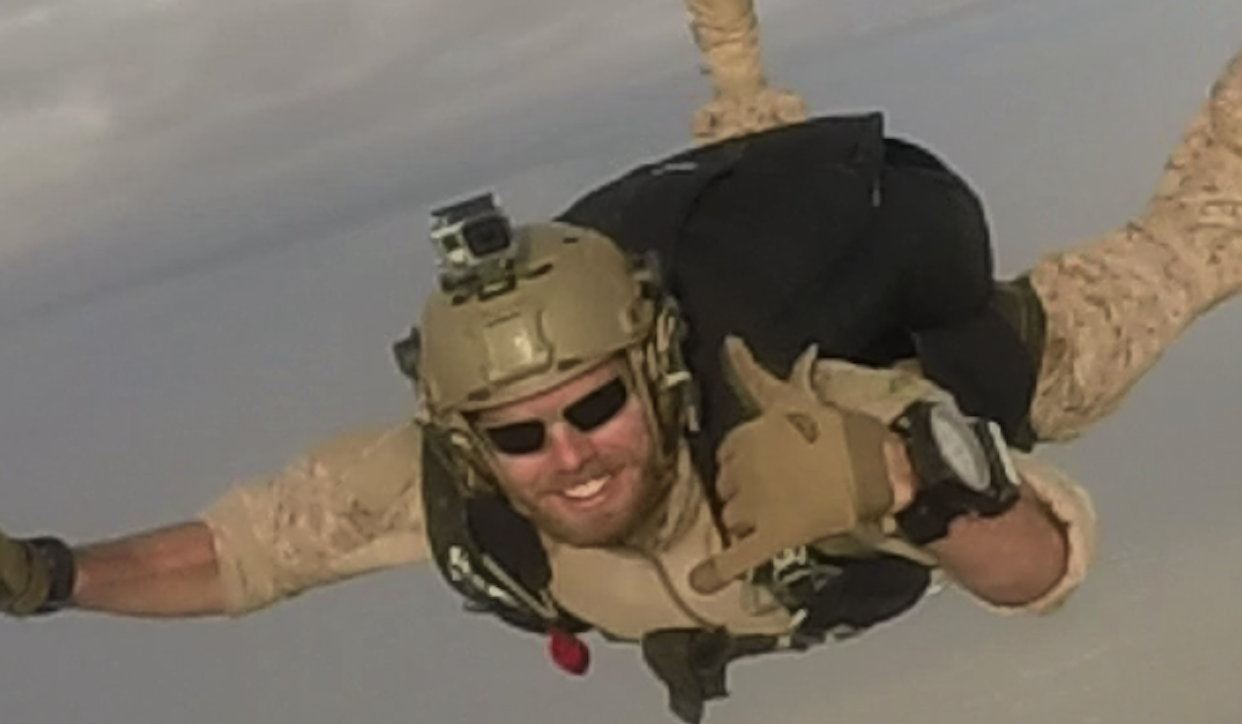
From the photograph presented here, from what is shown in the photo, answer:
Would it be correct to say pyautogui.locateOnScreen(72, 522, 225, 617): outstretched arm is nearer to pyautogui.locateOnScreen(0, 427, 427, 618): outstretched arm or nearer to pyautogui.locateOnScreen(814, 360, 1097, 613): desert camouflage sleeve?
pyautogui.locateOnScreen(0, 427, 427, 618): outstretched arm

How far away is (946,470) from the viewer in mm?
2025

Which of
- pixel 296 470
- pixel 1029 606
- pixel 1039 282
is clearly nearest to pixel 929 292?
pixel 1039 282

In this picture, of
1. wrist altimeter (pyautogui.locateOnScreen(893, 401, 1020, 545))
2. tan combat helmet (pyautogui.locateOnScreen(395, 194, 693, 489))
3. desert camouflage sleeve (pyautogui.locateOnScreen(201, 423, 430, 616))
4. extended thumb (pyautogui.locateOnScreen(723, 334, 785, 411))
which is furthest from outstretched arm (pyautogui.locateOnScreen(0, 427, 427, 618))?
wrist altimeter (pyautogui.locateOnScreen(893, 401, 1020, 545))

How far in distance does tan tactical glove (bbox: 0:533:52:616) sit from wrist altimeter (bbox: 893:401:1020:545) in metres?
0.66

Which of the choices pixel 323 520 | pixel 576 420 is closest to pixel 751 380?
pixel 576 420

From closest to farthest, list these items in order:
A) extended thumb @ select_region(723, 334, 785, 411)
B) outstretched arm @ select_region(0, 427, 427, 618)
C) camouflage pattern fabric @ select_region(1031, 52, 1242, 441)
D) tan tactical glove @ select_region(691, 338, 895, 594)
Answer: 1. tan tactical glove @ select_region(691, 338, 895, 594)
2. extended thumb @ select_region(723, 334, 785, 411)
3. outstretched arm @ select_region(0, 427, 427, 618)
4. camouflage pattern fabric @ select_region(1031, 52, 1242, 441)

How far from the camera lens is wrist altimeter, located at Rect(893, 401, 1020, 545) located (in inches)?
80.0

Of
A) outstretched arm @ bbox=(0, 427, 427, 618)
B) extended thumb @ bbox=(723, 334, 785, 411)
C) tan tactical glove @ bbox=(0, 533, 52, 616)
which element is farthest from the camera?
outstretched arm @ bbox=(0, 427, 427, 618)

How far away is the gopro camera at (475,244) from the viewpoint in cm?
217

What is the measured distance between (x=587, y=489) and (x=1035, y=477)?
11.6 inches

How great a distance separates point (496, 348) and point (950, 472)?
31 centimetres

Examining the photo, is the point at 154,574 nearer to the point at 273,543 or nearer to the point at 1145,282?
the point at 273,543

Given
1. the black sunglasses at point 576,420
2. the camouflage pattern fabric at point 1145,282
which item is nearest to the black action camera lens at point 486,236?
the black sunglasses at point 576,420

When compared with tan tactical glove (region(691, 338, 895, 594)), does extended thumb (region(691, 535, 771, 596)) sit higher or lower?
lower
